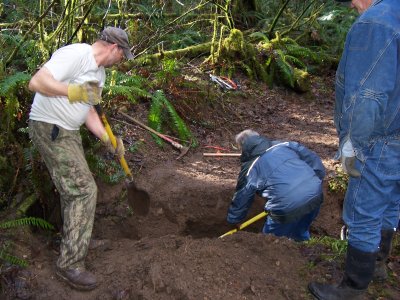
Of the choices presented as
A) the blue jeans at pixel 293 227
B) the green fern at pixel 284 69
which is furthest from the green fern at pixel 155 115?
the green fern at pixel 284 69

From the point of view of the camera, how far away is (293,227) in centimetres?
595

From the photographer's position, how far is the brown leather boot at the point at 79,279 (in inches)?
167

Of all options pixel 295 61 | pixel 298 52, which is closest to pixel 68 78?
pixel 295 61

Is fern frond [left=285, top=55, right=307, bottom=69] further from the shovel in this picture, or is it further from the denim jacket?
the denim jacket

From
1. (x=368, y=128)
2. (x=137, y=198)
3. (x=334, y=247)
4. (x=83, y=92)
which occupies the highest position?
(x=83, y=92)

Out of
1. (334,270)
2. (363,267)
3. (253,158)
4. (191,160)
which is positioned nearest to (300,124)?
(191,160)

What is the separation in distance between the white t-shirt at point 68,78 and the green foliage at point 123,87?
2.18 meters

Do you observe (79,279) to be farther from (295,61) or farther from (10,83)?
(295,61)

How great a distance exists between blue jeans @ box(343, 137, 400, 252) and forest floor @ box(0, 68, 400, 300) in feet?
2.64

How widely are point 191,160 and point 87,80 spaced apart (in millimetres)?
3194

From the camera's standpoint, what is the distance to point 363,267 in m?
3.55

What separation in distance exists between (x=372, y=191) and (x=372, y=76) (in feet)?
2.91

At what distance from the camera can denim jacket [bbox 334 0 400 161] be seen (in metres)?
3.03

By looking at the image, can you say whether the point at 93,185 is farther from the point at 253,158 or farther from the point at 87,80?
the point at 253,158
